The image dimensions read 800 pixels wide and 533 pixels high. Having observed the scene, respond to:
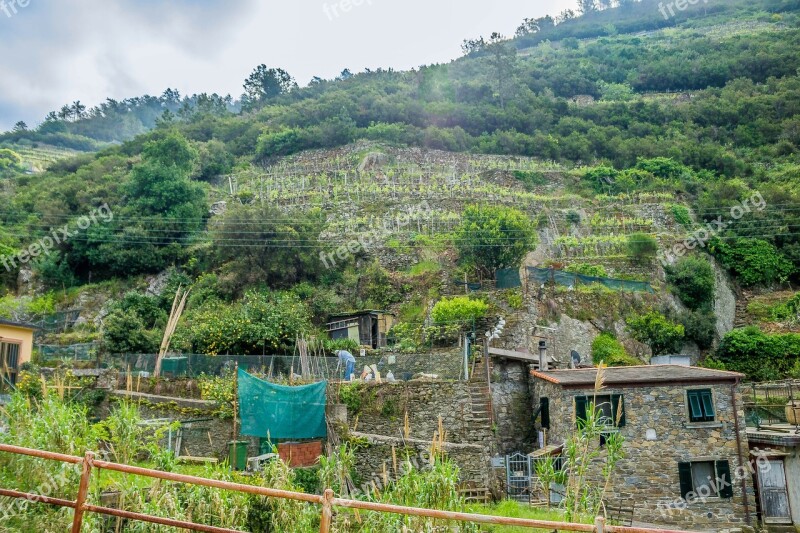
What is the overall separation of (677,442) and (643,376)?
1.71 metres

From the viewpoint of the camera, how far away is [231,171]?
49.0 meters

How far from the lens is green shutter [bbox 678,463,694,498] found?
15.7 meters

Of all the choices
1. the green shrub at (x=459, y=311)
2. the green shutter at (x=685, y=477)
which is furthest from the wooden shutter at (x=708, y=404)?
the green shrub at (x=459, y=311)

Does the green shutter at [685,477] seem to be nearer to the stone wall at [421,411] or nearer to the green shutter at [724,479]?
the green shutter at [724,479]

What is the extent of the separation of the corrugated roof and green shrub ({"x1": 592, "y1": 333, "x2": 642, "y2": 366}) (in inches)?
203

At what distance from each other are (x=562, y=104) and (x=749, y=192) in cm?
2282

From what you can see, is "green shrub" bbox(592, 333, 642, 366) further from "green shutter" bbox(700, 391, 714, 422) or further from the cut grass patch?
the cut grass patch

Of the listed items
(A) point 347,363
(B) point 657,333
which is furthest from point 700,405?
(A) point 347,363

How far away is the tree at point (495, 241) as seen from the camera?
90.3 feet

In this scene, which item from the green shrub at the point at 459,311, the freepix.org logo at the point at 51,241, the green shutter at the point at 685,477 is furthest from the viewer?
the freepix.org logo at the point at 51,241

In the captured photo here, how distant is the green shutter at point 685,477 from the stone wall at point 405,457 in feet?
15.3

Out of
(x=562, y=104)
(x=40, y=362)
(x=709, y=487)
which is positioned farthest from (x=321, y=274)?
(x=562, y=104)

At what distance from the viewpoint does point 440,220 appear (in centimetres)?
3425

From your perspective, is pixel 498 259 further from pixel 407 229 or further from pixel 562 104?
pixel 562 104
